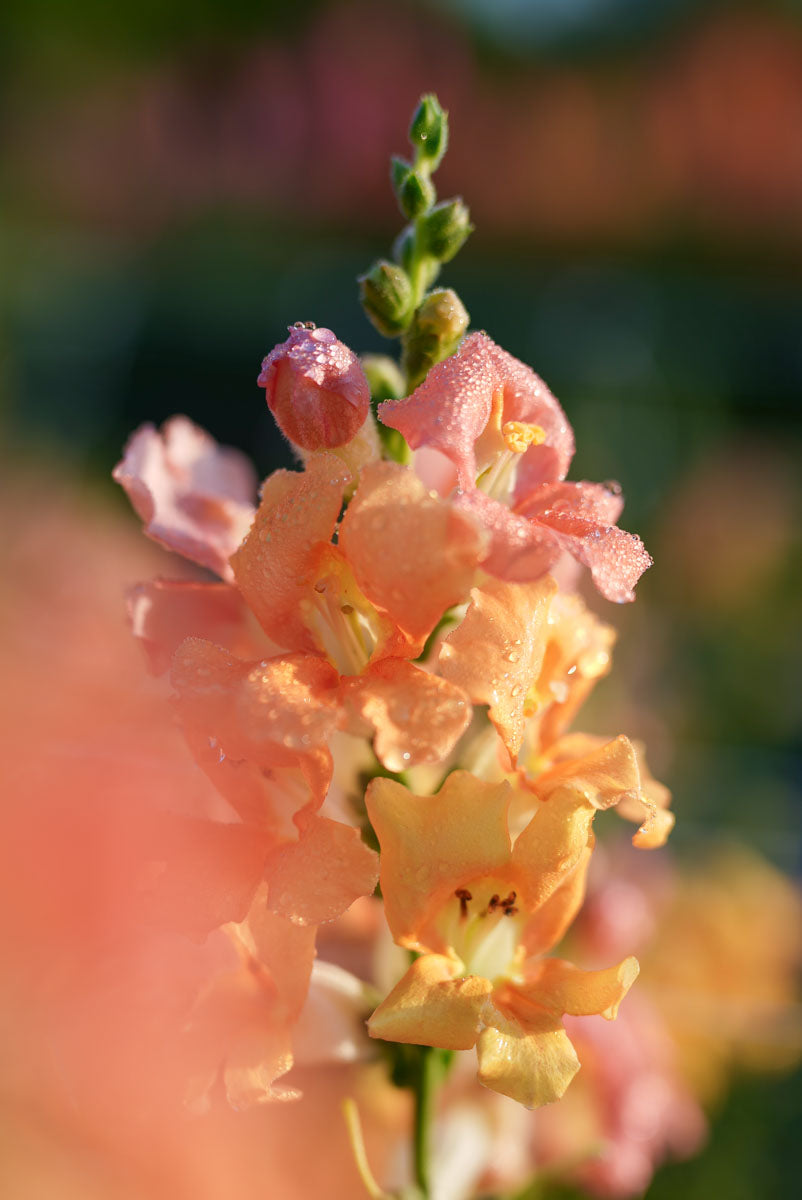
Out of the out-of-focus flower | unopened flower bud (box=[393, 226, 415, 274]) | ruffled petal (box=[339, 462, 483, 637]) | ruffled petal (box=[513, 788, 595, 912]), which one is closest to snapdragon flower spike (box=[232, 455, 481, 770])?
ruffled petal (box=[339, 462, 483, 637])

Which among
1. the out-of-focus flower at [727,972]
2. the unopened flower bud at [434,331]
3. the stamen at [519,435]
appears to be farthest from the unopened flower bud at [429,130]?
the out-of-focus flower at [727,972]

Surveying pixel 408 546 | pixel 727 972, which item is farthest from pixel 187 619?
pixel 727 972

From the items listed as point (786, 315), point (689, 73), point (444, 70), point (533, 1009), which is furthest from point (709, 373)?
point (533, 1009)

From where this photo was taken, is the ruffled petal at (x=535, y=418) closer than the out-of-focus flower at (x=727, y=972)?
Yes

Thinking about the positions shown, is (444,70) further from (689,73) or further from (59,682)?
(59,682)

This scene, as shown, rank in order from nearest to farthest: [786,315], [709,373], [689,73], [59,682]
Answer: [59,682], [709,373], [786,315], [689,73]

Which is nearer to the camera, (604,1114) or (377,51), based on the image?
(604,1114)

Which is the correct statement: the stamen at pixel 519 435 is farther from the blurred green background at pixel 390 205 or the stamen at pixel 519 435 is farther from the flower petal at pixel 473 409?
the blurred green background at pixel 390 205

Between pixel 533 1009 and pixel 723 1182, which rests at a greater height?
pixel 533 1009
